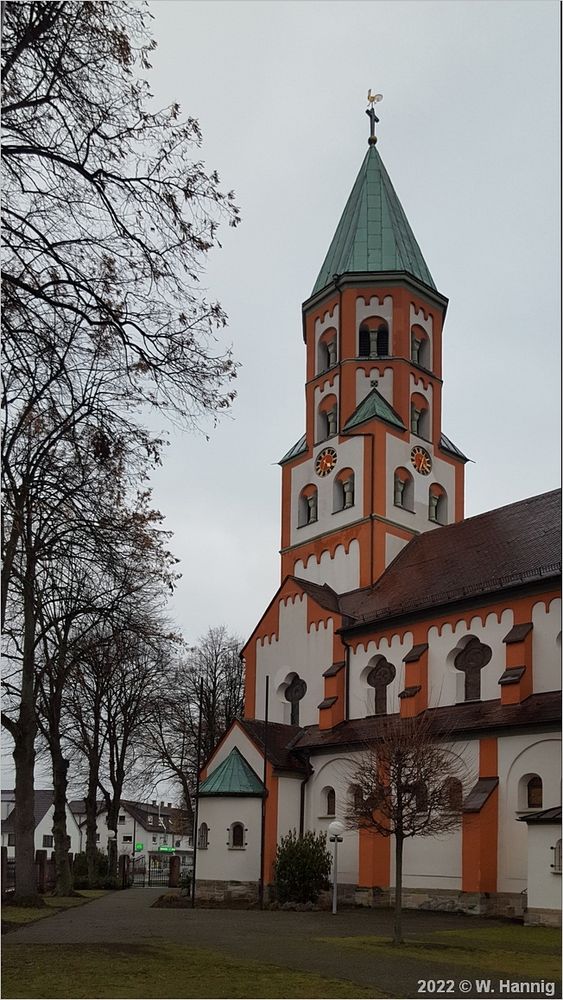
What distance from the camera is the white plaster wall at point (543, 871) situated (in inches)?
902

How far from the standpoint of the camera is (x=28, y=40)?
31.8 feet

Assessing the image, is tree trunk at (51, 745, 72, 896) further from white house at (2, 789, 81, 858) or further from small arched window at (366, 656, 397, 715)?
white house at (2, 789, 81, 858)

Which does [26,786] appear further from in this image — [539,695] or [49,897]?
[539,695]

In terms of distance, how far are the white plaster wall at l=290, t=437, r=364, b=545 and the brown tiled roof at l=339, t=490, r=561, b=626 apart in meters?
2.76

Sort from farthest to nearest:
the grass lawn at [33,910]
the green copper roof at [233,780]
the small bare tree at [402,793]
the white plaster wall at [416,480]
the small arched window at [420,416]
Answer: the small arched window at [420,416]
the white plaster wall at [416,480]
the green copper roof at [233,780]
the grass lawn at [33,910]
the small bare tree at [402,793]

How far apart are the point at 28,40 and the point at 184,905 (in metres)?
27.1

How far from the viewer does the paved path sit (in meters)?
13.9

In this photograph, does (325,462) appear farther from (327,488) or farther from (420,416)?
(420,416)

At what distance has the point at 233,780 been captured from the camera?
33.3 meters

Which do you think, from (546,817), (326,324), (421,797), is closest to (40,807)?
(326,324)

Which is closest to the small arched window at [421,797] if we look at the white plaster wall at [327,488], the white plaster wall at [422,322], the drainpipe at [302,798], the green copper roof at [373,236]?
the drainpipe at [302,798]

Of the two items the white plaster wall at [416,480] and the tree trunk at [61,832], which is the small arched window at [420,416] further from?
the tree trunk at [61,832]

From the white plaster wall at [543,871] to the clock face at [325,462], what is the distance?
20149 mm

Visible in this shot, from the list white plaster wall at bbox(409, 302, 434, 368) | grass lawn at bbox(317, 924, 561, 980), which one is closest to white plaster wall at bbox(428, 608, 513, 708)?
grass lawn at bbox(317, 924, 561, 980)
